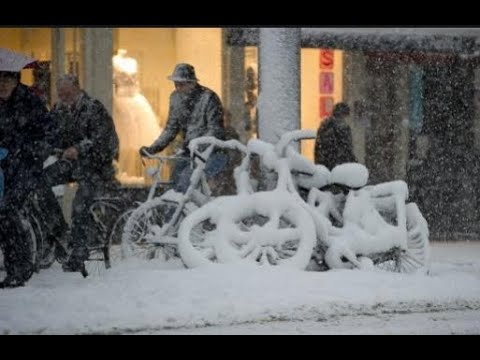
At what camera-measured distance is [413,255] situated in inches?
474

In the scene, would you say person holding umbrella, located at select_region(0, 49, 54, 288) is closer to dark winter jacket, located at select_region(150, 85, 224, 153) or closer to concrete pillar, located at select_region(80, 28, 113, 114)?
dark winter jacket, located at select_region(150, 85, 224, 153)

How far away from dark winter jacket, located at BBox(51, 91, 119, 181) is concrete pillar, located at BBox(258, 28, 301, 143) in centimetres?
170

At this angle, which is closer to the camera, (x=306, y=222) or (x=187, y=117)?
(x=306, y=222)

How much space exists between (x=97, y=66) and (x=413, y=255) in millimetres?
5944

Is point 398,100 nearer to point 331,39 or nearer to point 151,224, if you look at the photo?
point 331,39

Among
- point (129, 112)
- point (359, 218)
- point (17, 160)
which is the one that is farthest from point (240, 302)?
point (129, 112)

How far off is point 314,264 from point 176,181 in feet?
6.25

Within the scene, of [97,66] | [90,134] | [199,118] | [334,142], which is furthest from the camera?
[334,142]

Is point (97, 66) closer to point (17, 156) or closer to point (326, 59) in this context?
point (326, 59)

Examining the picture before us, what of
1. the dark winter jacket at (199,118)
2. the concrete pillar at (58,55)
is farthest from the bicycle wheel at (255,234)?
the concrete pillar at (58,55)
